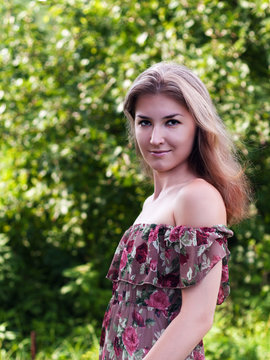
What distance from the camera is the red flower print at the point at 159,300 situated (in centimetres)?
143

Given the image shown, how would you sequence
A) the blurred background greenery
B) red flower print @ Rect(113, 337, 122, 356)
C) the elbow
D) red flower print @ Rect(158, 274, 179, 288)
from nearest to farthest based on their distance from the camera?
the elbow < red flower print @ Rect(158, 274, 179, 288) < red flower print @ Rect(113, 337, 122, 356) < the blurred background greenery

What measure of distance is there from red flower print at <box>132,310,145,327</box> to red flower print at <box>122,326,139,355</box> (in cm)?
2

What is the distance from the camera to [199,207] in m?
1.36

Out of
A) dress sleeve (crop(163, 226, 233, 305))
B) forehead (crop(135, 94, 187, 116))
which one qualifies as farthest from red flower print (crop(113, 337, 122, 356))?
forehead (crop(135, 94, 187, 116))

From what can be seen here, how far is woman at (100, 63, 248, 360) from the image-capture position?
132cm

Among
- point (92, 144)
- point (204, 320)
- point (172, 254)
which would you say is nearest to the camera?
point (204, 320)

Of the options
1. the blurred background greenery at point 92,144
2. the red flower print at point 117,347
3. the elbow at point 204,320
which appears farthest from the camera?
the blurred background greenery at point 92,144

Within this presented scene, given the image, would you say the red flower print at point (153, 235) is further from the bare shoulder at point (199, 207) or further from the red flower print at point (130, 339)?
the red flower print at point (130, 339)

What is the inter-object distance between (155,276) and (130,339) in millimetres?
176

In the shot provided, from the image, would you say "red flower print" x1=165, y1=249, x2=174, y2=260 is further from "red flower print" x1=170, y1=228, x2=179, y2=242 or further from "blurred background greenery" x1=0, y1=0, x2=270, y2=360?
"blurred background greenery" x1=0, y1=0, x2=270, y2=360

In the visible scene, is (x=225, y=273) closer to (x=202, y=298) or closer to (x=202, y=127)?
(x=202, y=298)

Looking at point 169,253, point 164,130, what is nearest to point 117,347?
point 169,253

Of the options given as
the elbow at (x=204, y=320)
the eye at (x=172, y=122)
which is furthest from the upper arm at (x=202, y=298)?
the eye at (x=172, y=122)

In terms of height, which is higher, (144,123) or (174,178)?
(144,123)
